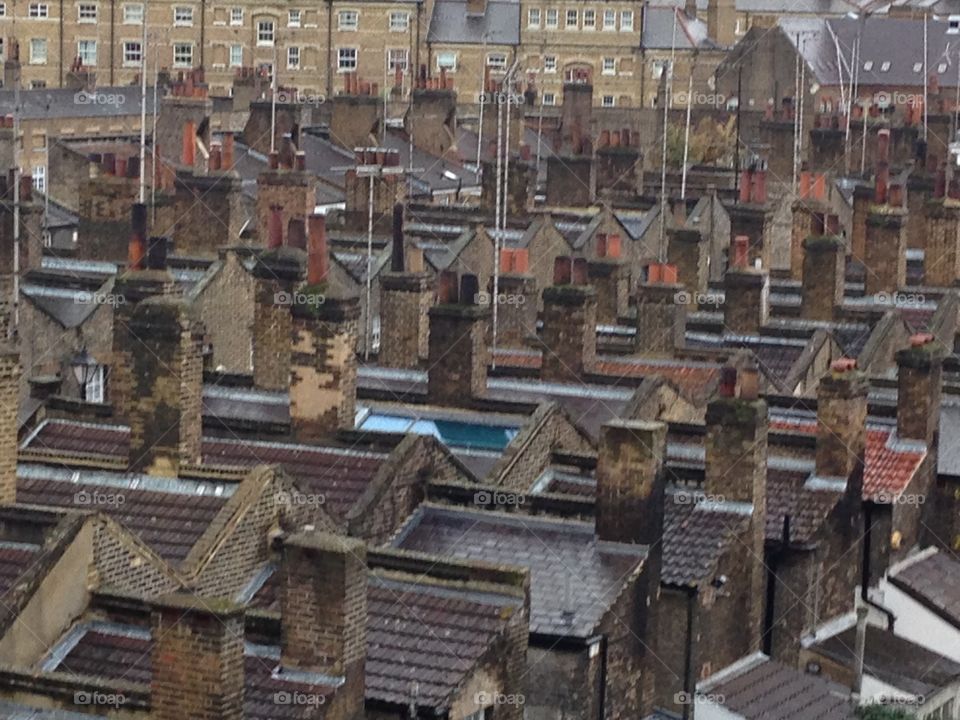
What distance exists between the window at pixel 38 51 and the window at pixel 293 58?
11.2 metres

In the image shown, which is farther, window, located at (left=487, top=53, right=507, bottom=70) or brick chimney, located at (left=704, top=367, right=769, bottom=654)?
window, located at (left=487, top=53, right=507, bottom=70)

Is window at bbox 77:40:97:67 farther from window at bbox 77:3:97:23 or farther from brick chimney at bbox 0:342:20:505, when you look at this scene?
brick chimney at bbox 0:342:20:505

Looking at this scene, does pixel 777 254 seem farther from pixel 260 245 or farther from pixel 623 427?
pixel 623 427

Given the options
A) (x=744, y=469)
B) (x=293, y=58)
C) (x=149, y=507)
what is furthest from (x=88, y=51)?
(x=149, y=507)

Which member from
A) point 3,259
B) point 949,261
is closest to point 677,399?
point 3,259

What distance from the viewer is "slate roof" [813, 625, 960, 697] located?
3170 cm

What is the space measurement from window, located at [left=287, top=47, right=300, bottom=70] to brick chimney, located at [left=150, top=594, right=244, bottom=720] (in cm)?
9768

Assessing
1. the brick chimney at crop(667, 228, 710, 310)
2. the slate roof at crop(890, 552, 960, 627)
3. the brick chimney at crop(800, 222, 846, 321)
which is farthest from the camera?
the brick chimney at crop(667, 228, 710, 310)

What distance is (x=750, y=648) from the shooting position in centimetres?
3023

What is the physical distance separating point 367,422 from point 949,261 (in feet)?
66.2

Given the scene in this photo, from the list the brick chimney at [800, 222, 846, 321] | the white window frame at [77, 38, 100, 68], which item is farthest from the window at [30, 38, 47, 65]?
the brick chimney at [800, 222, 846, 321]

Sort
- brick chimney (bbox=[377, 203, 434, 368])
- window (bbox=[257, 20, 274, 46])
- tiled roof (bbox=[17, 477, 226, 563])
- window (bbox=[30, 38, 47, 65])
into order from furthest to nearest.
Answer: window (bbox=[257, 20, 274, 46]) → window (bbox=[30, 38, 47, 65]) → brick chimney (bbox=[377, 203, 434, 368]) → tiled roof (bbox=[17, 477, 226, 563])

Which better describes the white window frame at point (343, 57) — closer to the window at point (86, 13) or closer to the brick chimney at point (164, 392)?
the window at point (86, 13)

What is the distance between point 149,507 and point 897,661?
1058 centimetres
